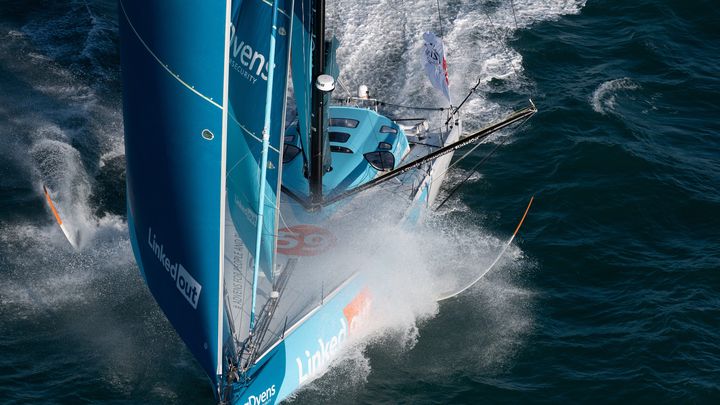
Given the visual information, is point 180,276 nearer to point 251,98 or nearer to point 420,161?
point 251,98

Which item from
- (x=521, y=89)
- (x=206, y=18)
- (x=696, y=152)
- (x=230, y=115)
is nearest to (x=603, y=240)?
(x=696, y=152)

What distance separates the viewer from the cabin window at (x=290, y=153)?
31375mm

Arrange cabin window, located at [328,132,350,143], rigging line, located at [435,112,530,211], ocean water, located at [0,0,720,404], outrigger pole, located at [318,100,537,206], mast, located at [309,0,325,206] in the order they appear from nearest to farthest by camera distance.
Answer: mast, located at [309,0,325,206], ocean water, located at [0,0,720,404], outrigger pole, located at [318,100,537,206], cabin window, located at [328,132,350,143], rigging line, located at [435,112,530,211]

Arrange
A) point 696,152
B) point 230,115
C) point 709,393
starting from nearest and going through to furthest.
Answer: point 230,115
point 709,393
point 696,152

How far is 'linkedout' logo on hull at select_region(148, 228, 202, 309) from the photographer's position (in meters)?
21.6

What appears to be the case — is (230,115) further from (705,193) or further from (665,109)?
(665,109)

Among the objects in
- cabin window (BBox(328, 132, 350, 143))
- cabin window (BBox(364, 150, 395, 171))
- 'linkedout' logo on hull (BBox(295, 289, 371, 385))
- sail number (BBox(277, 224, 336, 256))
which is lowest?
'linkedout' logo on hull (BBox(295, 289, 371, 385))

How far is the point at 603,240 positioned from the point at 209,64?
16.0m

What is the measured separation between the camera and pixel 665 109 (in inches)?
1446

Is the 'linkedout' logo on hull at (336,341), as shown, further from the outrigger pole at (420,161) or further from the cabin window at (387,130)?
the cabin window at (387,130)

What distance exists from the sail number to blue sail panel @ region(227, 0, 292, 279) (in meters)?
5.35

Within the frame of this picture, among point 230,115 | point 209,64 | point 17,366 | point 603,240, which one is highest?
point 209,64

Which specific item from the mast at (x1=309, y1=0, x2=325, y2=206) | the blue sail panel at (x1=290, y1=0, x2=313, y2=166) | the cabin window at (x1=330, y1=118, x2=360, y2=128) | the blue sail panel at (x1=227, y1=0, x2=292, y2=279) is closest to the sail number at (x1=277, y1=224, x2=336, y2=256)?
the mast at (x1=309, y1=0, x2=325, y2=206)

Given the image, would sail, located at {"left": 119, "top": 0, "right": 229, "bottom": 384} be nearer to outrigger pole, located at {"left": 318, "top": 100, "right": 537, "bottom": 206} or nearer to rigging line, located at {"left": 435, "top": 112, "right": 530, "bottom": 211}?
outrigger pole, located at {"left": 318, "top": 100, "right": 537, "bottom": 206}
